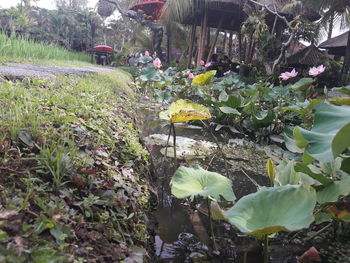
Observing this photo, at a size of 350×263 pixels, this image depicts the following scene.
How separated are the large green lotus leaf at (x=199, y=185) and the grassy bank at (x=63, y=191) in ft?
0.62

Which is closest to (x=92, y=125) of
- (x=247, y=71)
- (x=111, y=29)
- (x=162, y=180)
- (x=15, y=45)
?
(x=162, y=180)

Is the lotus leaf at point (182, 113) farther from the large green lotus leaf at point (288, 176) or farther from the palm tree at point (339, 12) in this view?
the palm tree at point (339, 12)

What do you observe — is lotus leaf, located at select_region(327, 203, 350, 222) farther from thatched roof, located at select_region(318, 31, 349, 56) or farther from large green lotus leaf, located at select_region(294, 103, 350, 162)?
thatched roof, located at select_region(318, 31, 349, 56)

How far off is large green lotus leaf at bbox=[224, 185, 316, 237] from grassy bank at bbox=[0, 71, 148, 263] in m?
0.35

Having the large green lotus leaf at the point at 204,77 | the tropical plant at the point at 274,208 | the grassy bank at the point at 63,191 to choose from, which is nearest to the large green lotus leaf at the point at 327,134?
the tropical plant at the point at 274,208

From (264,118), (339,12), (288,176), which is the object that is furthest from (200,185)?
(339,12)

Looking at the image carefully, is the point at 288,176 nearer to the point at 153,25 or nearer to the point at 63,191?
the point at 63,191

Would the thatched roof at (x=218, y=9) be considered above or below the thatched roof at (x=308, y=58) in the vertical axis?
above

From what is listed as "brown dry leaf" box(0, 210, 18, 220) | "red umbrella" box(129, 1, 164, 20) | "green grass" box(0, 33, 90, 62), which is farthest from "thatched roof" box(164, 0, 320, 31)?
"brown dry leaf" box(0, 210, 18, 220)

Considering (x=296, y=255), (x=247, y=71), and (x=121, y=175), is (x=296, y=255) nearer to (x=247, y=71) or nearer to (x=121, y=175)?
(x=121, y=175)

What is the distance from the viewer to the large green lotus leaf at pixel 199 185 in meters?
1.04

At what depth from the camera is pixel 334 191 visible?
109 cm

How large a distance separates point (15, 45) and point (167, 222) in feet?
13.8

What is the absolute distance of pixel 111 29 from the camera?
23.2 meters
